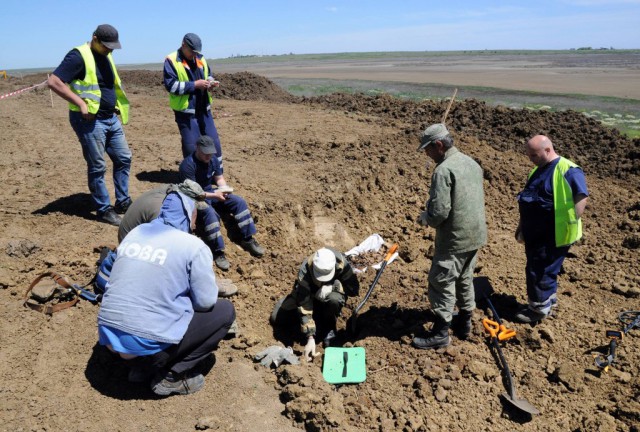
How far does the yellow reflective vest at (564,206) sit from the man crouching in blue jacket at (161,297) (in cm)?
310

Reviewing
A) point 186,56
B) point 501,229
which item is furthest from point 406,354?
point 186,56

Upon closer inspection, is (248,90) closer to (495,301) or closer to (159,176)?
(159,176)

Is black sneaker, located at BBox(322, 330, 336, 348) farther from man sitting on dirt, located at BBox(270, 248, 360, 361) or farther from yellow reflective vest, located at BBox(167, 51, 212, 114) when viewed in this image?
yellow reflective vest, located at BBox(167, 51, 212, 114)

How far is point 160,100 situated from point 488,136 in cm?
1020

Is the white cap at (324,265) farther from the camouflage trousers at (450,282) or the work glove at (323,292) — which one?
the camouflage trousers at (450,282)

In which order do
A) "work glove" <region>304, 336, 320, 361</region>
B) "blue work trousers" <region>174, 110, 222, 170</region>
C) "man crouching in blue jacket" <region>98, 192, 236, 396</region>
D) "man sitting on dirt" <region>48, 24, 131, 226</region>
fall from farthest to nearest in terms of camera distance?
"blue work trousers" <region>174, 110, 222, 170</region> → "man sitting on dirt" <region>48, 24, 131, 226</region> → "work glove" <region>304, 336, 320, 361</region> → "man crouching in blue jacket" <region>98, 192, 236, 396</region>

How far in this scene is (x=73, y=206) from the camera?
19.7ft

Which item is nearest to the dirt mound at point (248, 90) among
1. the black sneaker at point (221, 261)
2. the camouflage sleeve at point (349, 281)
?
the black sneaker at point (221, 261)

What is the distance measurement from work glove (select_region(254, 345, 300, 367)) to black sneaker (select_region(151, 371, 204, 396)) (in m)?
0.56

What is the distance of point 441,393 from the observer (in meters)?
3.69

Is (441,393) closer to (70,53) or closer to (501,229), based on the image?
(501,229)

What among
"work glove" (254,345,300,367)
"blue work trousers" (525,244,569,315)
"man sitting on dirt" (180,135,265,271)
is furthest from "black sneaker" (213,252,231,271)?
"blue work trousers" (525,244,569,315)

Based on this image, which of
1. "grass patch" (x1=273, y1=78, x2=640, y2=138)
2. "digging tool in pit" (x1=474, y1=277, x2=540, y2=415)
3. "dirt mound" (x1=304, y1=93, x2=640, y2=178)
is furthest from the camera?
"grass patch" (x1=273, y1=78, x2=640, y2=138)

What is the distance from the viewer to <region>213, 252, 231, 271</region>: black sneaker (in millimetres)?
5223
